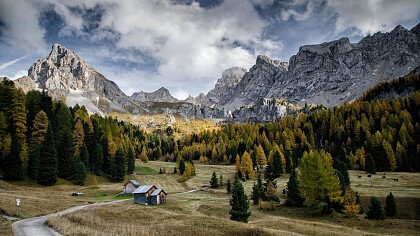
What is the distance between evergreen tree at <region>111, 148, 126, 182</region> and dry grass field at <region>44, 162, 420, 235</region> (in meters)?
7.64

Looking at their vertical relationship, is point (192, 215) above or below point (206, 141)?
below

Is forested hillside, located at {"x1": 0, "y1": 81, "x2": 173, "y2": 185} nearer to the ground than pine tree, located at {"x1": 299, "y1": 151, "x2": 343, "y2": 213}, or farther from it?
farther from it

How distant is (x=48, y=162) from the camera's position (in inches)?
2918

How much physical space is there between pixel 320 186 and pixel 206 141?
13936 cm

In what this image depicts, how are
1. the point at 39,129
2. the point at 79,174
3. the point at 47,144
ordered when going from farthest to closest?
1. the point at 79,174
2. the point at 39,129
3. the point at 47,144

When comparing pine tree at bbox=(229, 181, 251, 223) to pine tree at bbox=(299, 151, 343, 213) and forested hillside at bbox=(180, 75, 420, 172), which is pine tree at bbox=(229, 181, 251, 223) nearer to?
pine tree at bbox=(299, 151, 343, 213)

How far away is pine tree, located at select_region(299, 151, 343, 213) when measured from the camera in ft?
196

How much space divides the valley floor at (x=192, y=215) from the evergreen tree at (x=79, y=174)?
7.56 ft

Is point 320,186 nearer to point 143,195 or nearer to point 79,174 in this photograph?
point 143,195

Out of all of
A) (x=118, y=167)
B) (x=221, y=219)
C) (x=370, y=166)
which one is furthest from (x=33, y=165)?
(x=370, y=166)

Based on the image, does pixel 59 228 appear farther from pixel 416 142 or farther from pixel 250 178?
pixel 416 142

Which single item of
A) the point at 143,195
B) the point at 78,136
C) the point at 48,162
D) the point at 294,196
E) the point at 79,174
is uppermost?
the point at 78,136

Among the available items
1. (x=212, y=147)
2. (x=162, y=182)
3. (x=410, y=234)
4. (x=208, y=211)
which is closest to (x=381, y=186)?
(x=410, y=234)

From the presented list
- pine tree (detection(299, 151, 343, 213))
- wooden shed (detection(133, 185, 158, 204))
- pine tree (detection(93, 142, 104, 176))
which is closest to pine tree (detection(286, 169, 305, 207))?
pine tree (detection(299, 151, 343, 213))
